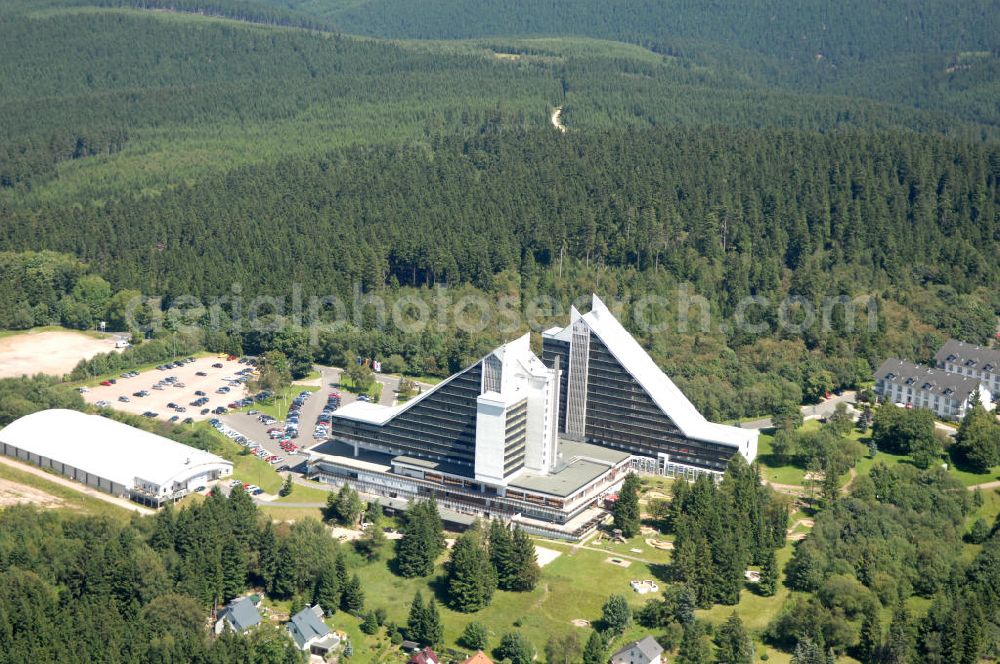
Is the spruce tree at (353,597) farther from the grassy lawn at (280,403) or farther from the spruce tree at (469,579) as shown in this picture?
the grassy lawn at (280,403)

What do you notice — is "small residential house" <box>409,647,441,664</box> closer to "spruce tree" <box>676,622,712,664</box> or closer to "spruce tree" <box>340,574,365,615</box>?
"spruce tree" <box>340,574,365,615</box>

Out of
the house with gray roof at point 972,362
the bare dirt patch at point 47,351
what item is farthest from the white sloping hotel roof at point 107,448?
the house with gray roof at point 972,362

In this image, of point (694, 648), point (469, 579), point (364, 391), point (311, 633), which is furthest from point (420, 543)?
point (364, 391)

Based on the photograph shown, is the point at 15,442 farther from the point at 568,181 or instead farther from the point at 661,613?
the point at 568,181

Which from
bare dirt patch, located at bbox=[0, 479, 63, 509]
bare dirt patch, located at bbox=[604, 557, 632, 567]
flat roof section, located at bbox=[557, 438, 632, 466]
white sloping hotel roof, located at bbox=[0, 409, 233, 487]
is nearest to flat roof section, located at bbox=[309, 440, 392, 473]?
white sloping hotel roof, located at bbox=[0, 409, 233, 487]

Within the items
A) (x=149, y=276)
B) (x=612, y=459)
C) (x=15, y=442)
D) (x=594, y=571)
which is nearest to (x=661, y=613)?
(x=594, y=571)

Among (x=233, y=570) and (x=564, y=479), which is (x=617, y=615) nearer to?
(x=564, y=479)
